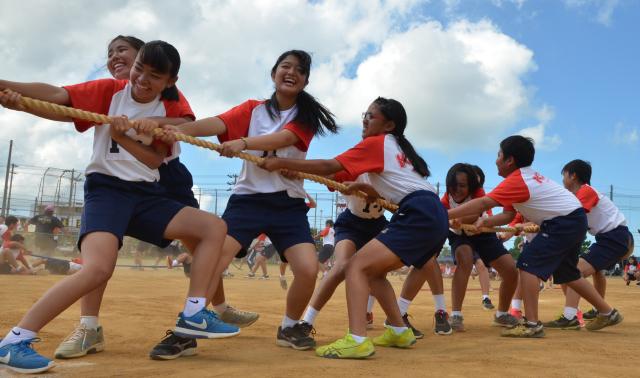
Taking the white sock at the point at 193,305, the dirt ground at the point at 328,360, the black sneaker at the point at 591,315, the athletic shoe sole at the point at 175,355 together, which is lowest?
the dirt ground at the point at 328,360

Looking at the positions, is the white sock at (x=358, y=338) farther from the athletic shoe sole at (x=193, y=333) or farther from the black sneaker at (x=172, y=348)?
the black sneaker at (x=172, y=348)

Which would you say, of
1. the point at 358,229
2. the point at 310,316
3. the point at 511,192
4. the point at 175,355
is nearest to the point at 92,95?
the point at 175,355

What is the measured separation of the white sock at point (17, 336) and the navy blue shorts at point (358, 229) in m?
2.61

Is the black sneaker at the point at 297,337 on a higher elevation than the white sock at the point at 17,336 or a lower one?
lower

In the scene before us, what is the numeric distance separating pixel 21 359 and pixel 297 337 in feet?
5.95

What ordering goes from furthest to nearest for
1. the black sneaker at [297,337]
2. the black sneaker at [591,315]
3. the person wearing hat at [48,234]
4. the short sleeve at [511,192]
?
1. the person wearing hat at [48,234]
2. the black sneaker at [591,315]
3. the short sleeve at [511,192]
4. the black sneaker at [297,337]

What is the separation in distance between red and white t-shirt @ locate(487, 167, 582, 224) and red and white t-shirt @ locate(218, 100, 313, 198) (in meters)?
1.85

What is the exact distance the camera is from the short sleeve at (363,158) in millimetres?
4113

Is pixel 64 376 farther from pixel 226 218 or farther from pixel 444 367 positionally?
pixel 444 367

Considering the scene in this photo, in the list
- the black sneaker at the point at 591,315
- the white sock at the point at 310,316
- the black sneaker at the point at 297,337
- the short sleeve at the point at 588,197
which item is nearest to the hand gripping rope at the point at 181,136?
the white sock at the point at 310,316

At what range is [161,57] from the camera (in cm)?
351

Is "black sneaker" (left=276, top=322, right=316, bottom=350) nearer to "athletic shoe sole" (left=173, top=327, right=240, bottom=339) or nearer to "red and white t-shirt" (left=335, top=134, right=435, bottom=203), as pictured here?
"athletic shoe sole" (left=173, top=327, right=240, bottom=339)

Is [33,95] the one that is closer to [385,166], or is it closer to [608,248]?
[385,166]

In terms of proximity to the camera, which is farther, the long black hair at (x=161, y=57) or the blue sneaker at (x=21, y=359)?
the long black hair at (x=161, y=57)
